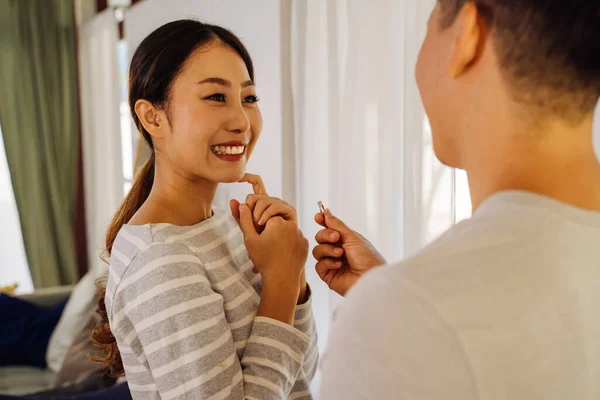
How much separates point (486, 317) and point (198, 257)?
17.1 inches

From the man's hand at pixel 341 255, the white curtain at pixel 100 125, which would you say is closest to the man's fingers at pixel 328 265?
the man's hand at pixel 341 255

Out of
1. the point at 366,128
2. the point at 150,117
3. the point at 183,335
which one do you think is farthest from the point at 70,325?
the point at 183,335

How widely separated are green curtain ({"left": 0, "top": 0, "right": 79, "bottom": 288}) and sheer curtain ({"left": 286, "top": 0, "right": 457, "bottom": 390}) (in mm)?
2200

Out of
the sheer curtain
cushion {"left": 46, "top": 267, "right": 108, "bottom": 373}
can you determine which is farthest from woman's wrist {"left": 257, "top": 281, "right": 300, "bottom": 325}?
cushion {"left": 46, "top": 267, "right": 108, "bottom": 373}

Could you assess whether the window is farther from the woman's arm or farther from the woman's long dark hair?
the woman's arm

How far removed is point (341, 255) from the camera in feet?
2.79

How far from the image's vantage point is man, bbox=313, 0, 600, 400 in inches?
15.2

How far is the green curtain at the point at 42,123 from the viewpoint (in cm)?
322

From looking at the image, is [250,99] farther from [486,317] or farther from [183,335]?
[486,317]

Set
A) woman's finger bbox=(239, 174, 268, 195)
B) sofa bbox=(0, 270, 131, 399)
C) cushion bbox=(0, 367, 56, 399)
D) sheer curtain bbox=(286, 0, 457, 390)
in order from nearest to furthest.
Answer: woman's finger bbox=(239, 174, 268, 195) < sheer curtain bbox=(286, 0, 457, 390) < sofa bbox=(0, 270, 131, 399) < cushion bbox=(0, 367, 56, 399)

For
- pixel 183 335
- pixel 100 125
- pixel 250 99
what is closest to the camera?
pixel 183 335

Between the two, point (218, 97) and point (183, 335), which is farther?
point (218, 97)

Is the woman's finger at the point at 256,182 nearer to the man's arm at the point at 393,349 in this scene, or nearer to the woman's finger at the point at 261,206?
the woman's finger at the point at 261,206

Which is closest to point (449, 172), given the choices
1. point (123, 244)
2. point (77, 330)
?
point (123, 244)
